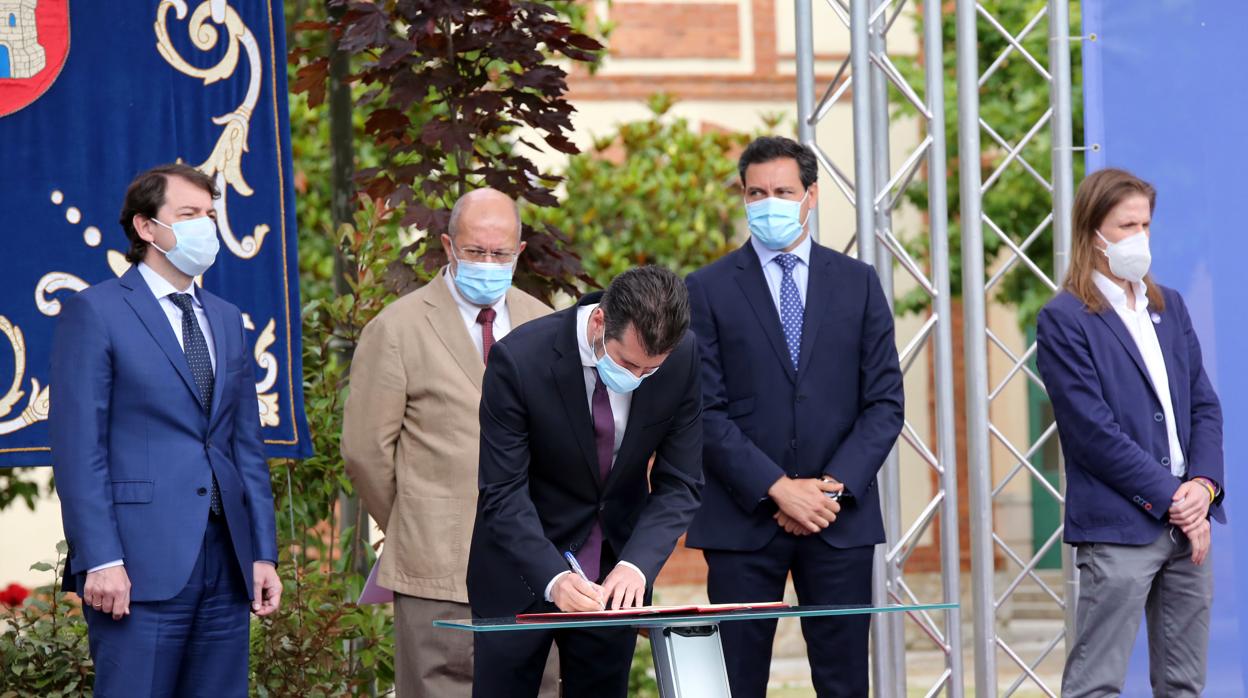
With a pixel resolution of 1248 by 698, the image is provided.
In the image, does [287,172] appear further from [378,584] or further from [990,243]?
[990,243]

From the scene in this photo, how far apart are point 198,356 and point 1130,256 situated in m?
2.65

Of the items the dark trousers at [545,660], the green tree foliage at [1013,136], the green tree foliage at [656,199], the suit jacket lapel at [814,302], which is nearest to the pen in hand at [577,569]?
the dark trousers at [545,660]

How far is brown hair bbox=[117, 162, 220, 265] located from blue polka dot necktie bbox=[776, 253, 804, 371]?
5.72 feet

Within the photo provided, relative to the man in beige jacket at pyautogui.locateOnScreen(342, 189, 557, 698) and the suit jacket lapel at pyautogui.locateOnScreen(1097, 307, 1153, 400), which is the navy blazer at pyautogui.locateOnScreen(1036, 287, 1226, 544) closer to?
the suit jacket lapel at pyautogui.locateOnScreen(1097, 307, 1153, 400)

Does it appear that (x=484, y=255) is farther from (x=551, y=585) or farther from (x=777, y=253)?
(x=551, y=585)

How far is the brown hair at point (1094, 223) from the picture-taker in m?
5.00

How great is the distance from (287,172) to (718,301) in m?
1.82

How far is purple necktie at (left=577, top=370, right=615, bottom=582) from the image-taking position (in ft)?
13.0

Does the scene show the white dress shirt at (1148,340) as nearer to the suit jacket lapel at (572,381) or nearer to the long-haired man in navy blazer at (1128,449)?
the long-haired man in navy blazer at (1128,449)

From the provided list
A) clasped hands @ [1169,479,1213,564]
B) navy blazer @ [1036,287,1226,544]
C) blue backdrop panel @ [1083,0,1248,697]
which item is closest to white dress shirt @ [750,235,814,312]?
navy blazer @ [1036,287,1226,544]

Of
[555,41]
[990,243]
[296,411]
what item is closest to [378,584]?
[296,411]

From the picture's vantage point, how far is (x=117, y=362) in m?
4.21

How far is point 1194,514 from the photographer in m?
4.80

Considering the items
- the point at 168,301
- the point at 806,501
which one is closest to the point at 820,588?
the point at 806,501
